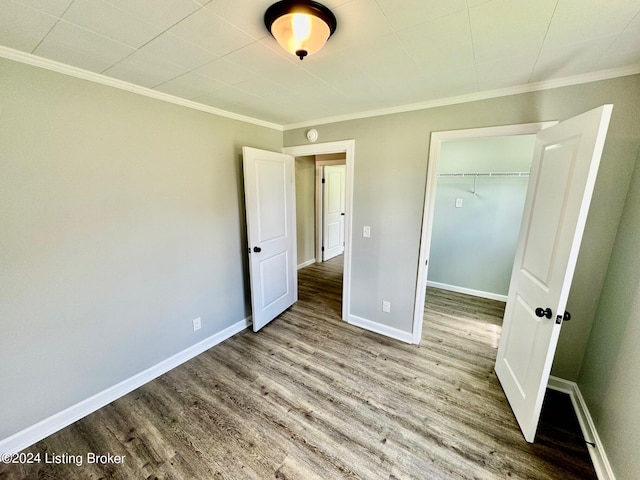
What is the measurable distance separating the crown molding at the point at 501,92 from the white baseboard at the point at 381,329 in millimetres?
2170

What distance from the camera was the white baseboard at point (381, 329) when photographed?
263 centimetres

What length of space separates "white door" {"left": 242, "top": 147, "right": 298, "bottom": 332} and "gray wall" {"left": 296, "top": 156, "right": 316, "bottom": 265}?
1491 mm

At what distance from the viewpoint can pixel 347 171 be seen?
2.65m

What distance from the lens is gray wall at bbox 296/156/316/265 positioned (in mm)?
4590

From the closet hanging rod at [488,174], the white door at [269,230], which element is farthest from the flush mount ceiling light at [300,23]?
the closet hanging rod at [488,174]

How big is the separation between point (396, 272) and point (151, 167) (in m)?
2.35

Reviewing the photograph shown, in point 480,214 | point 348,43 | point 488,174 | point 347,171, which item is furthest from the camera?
point 480,214

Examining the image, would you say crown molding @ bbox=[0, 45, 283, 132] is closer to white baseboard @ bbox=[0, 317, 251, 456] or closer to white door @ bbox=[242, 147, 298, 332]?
white door @ bbox=[242, 147, 298, 332]

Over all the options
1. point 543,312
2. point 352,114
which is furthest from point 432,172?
point 543,312

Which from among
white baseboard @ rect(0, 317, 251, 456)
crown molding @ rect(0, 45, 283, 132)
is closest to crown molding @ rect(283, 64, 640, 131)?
crown molding @ rect(0, 45, 283, 132)

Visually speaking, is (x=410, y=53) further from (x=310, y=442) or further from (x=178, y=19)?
(x=310, y=442)

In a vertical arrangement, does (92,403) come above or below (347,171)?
below

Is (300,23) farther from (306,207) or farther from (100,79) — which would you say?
(306,207)

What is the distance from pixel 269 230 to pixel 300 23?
2011 millimetres
